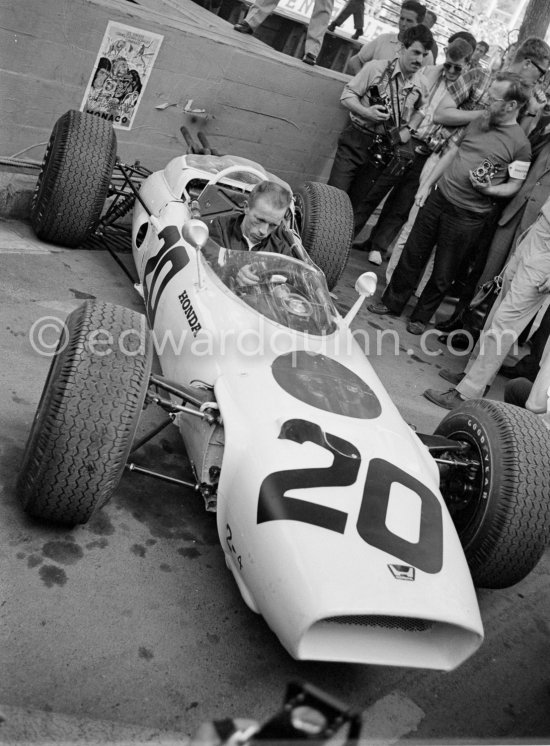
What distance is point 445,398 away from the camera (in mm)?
6027

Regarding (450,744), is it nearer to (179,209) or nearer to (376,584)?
(376,584)

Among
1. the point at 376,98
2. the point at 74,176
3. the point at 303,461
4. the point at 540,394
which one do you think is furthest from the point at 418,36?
the point at 303,461

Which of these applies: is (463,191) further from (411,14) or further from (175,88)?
(175,88)

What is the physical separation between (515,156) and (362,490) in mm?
4304

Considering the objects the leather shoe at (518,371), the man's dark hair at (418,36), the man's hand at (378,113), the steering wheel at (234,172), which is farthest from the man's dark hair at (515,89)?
the leather shoe at (518,371)

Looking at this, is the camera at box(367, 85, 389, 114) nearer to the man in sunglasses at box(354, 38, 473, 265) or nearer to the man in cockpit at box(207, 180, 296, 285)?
the man in sunglasses at box(354, 38, 473, 265)

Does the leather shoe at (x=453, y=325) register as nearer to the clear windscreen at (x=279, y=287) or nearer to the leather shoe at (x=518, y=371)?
the leather shoe at (x=518, y=371)

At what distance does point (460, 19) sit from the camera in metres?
17.9

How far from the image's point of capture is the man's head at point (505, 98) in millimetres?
6148

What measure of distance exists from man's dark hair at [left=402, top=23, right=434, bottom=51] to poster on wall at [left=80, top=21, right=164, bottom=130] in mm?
2163

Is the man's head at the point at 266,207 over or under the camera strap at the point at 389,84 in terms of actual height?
under

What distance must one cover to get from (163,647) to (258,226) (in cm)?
240

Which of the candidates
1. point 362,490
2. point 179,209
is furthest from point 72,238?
point 362,490

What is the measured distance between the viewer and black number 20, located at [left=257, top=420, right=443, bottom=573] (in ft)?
9.81
